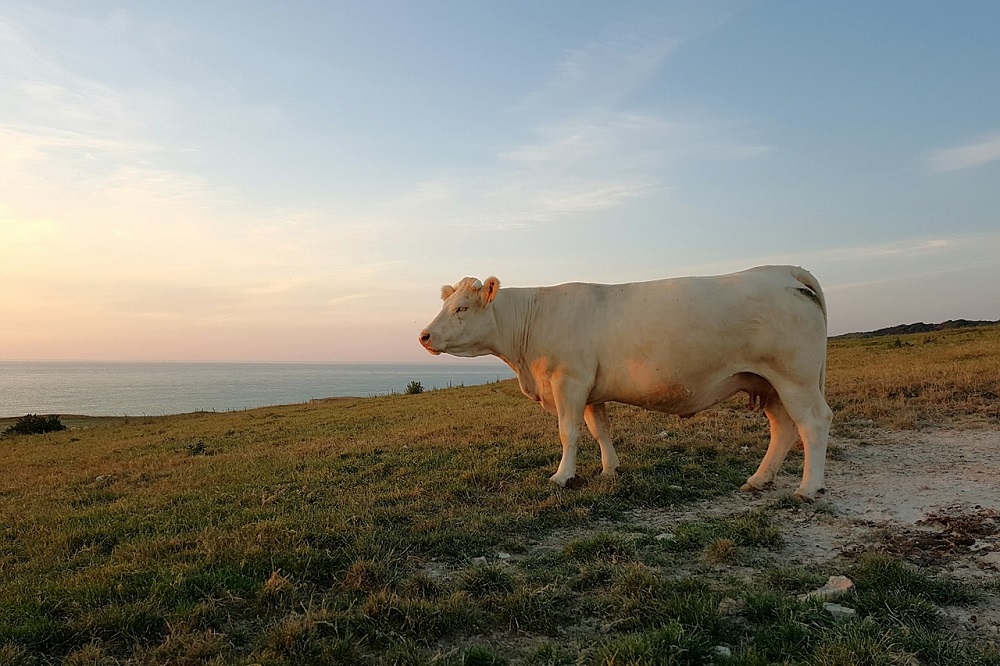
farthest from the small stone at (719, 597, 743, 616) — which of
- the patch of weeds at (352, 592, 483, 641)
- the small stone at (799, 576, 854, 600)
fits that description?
the patch of weeds at (352, 592, 483, 641)

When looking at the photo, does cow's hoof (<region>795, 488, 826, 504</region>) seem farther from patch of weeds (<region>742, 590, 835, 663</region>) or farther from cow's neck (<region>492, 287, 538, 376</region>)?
cow's neck (<region>492, 287, 538, 376</region>)

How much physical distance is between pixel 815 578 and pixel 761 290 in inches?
137

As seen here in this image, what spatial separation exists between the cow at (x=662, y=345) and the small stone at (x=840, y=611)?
3257 millimetres

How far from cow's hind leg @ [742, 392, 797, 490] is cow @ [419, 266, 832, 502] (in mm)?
12

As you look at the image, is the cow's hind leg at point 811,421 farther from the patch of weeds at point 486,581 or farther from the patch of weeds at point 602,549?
the patch of weeds at point 486,581

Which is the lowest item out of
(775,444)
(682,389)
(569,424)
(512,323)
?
(775,444)

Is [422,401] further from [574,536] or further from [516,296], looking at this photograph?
[574,536]

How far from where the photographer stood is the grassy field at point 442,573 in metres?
3.46

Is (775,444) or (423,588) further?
(775,444)

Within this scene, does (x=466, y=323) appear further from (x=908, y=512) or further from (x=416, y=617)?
(x=908, y=512)

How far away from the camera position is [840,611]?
3707 mm

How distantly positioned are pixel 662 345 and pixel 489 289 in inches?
84.9

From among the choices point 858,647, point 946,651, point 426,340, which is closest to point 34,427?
point 426,340

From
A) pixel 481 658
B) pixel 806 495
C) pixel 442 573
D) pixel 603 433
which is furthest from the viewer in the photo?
pixel 603 433
